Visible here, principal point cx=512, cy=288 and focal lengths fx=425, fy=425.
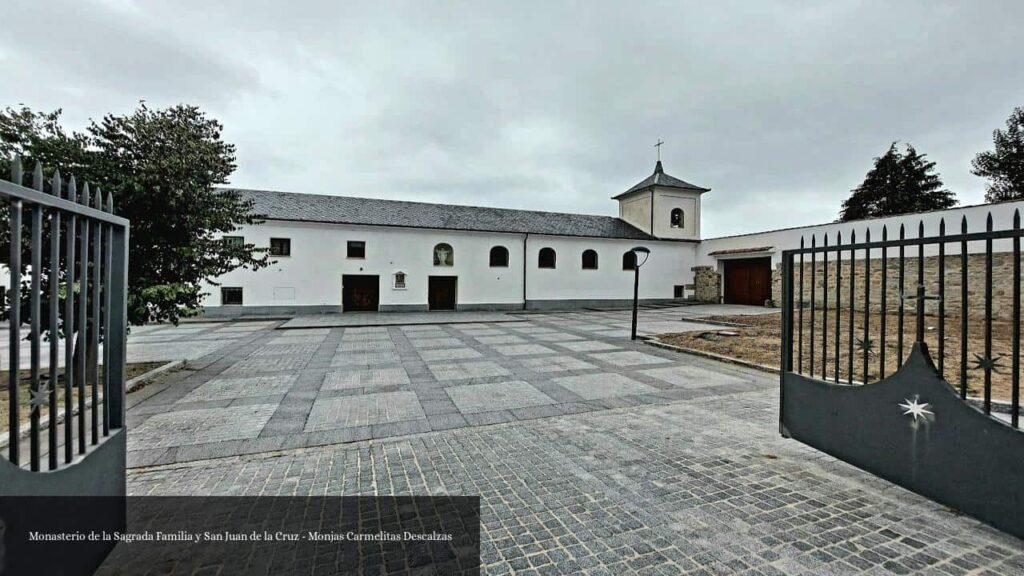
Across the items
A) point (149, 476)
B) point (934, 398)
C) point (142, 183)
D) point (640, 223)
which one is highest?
point (640, 223)

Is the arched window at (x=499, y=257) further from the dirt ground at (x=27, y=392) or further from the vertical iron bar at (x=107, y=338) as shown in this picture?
the vertical iron bar at (x=107, y=338)

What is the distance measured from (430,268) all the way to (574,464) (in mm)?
20459

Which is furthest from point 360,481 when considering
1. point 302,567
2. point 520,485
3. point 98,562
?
point 98,562

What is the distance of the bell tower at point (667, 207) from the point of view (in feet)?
98.5

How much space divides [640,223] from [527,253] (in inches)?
423

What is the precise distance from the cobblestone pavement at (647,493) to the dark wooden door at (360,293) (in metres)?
19.3

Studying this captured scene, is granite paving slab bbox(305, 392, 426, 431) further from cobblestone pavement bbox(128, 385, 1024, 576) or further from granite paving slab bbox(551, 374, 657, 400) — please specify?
granite paving slab bbox(551, 374, 657, 400)

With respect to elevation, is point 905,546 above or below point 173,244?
below

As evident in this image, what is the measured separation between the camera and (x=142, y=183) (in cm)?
651

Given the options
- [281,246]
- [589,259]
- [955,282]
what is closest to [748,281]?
[589,259]

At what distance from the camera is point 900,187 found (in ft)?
106

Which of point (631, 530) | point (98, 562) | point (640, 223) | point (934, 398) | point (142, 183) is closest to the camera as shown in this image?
point (98, 562)

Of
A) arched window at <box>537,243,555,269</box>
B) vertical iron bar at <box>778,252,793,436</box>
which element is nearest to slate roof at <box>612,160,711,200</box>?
arched window at <box>537,243,555,269</box>

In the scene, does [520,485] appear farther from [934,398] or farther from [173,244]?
[173,244]
